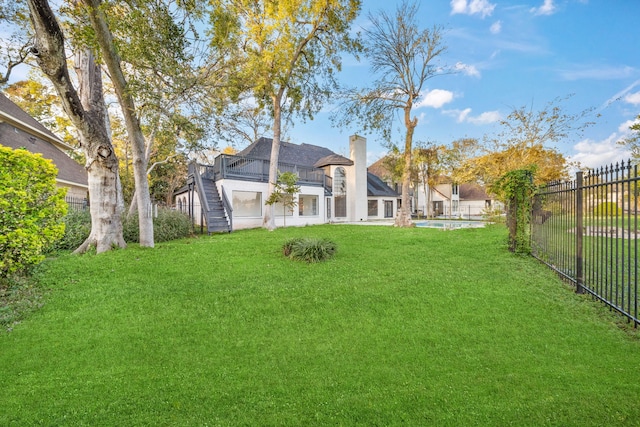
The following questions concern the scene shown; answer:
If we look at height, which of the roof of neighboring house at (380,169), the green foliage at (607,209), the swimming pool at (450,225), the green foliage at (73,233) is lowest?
the swimming pool at (450,225)

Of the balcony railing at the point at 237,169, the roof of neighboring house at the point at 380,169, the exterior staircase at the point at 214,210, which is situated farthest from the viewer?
the roof of neighboring house at the point at 380,169

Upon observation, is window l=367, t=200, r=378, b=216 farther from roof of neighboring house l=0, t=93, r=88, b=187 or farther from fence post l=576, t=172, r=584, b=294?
fence post l=576, t=172, r=584, b=294

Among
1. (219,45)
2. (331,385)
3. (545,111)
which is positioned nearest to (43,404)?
(331,385)

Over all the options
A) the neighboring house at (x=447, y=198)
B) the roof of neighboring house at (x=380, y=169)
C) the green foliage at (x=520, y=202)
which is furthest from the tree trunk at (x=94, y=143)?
the neighboring house at (x=447, y=198)

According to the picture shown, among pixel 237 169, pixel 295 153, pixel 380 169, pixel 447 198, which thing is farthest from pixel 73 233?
pixel 447 198

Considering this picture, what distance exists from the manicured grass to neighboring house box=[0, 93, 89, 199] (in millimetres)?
11891

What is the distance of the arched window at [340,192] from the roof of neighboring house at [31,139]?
16.4m

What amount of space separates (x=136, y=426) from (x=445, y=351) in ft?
9.77

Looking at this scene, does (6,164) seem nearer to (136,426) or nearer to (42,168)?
(42,168)

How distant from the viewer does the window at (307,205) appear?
2001 cm

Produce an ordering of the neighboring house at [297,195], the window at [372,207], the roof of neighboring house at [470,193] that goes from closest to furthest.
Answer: the neighboring house at [297,195] < the window at [372,207] < the roof of neighboring house at [470,193]

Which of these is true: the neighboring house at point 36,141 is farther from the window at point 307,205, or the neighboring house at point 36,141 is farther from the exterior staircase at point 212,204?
the window at point 307,205

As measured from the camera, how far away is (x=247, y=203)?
60.1 feet

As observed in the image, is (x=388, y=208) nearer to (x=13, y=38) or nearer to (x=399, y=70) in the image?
(x=399, y=70)
